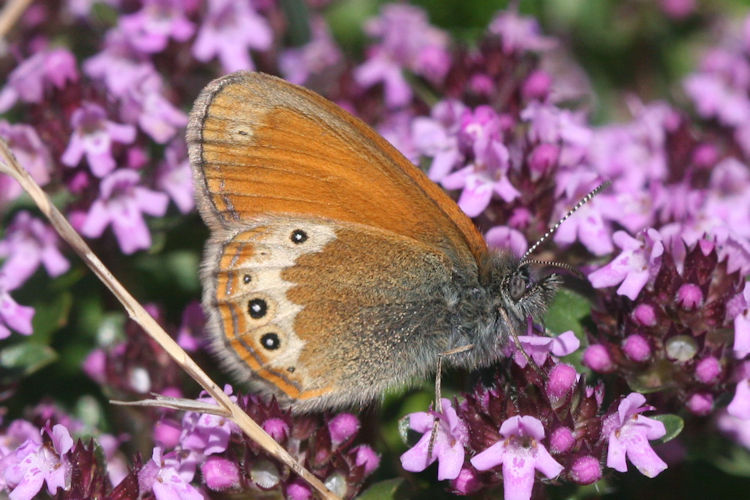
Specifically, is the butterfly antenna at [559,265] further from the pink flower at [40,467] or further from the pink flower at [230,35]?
the pink flower at [230,35]

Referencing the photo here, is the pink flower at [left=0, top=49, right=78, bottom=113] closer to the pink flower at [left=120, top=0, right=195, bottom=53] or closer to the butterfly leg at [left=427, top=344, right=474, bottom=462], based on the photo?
the pink flower at [left=120, top=0, right=195, bottom=53]

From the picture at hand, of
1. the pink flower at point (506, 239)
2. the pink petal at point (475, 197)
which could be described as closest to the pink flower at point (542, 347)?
the pink flower at point (506, 239)

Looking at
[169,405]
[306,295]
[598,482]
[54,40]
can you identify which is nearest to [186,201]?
[306,295]

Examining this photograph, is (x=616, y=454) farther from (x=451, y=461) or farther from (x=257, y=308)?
(x=257, y=308)

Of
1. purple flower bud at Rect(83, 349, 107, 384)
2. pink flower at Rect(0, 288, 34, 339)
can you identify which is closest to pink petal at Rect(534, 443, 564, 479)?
purple flower bud at Rect(83, 349, 107, 384)

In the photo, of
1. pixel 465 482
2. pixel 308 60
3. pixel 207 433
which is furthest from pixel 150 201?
pixel 465 482

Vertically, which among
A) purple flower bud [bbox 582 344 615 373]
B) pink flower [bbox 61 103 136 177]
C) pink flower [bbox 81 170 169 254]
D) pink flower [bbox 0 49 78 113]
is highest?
pink flower [bbox 0 49 78 113]
